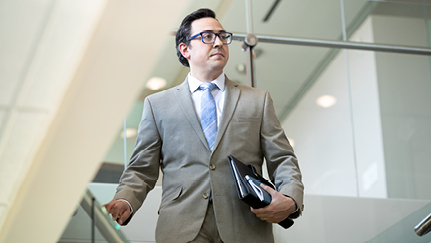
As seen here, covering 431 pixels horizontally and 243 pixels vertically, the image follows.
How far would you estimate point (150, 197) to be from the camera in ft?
12.6

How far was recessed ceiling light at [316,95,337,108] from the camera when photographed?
452 cm

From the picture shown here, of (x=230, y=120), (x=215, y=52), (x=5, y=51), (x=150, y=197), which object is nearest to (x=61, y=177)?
(x=230, y=120)

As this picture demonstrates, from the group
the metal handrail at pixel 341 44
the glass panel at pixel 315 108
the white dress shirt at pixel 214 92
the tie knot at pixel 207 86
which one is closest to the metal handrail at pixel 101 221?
the white dress shirt at pixel 214 92

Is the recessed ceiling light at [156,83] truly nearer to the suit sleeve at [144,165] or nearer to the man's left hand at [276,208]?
the suit sleeve at [144,165]

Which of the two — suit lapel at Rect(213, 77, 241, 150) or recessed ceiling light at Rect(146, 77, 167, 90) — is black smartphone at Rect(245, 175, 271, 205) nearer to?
suit lapel at Rect(213, 77, 241, 150)

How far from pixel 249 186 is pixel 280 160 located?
0.31 meters

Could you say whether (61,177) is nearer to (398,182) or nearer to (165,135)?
(165,135)

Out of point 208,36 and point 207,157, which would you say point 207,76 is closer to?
point 208,36

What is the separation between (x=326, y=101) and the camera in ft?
14.9

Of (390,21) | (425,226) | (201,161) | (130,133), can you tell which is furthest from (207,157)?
(390,21)

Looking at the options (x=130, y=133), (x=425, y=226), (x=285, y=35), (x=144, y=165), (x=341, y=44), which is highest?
(x=341, y=44)

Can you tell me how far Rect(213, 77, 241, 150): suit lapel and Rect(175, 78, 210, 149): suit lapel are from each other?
0.07 m

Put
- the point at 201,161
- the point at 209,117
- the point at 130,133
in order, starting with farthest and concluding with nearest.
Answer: the point at 130,133
the point at 209,117
the point at 201,161

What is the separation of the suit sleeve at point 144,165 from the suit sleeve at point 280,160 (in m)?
0.49
